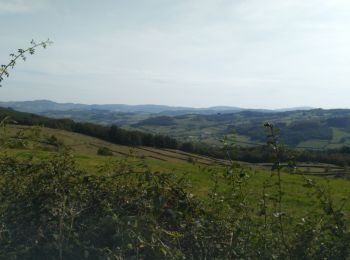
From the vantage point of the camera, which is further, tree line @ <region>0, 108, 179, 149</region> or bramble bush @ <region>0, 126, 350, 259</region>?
tree line @ <region>0, 108, 179, 149</region>

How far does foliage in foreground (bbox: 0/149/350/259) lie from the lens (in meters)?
4.26

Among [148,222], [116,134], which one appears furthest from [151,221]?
[116,134]

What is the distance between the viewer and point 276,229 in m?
4.54

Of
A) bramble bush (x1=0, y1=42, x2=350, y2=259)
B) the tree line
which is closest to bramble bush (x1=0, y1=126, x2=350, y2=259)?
bramble bush (x1=0, y1=42, x2=350, y2=259)

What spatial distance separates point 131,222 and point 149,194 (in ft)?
1.87

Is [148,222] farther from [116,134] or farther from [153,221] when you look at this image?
[116,134]

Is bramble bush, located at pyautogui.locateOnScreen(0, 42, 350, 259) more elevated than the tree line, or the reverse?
bramble bush, located at pyautogui.locateOnScreen(0, 42, 350, 259)

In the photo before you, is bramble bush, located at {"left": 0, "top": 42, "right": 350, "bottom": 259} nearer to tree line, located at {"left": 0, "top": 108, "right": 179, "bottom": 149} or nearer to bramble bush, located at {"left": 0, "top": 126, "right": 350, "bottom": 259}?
bramble bush, located at {"left": 0, "top": 126, "right": 350, "bottom": 259}

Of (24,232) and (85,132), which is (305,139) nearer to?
(85,132)

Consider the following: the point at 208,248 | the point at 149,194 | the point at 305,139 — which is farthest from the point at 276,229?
the point at 305,139

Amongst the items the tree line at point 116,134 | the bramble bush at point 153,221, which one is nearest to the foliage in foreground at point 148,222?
the bramble bush at point 153,221

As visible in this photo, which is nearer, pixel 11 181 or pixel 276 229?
pixel 276 229

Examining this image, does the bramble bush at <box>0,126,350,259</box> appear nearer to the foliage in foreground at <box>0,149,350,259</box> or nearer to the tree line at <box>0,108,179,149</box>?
the foliage in foreground at <box>0,149,350,259</box>

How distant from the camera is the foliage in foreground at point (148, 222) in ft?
14.0
